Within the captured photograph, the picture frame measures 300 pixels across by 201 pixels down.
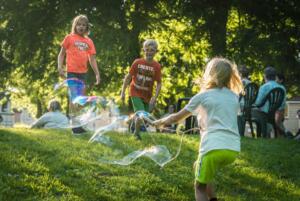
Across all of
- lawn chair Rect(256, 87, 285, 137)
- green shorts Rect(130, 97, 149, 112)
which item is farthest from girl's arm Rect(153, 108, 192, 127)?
lawn chair Rect(256, 87, 285, 137)

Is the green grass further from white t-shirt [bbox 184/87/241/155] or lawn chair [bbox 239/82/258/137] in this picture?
lawn chair [bbox 239/82/258/137]

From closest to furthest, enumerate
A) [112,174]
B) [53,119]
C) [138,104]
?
[112,174] < [138,104] < [53,119]

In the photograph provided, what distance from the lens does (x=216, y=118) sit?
4.93 meters

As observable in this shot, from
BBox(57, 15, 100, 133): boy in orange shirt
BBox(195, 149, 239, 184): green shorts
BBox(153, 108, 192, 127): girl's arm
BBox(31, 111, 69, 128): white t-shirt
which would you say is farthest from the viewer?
BBox(31, 111, 69, 128): white t-shirt

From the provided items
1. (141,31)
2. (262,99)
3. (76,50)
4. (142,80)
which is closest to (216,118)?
(142,80)

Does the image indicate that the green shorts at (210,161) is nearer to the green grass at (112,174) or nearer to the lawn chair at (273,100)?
the green grass at (112,174)

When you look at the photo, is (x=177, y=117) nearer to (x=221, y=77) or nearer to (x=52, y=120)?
(x=221, y=77)

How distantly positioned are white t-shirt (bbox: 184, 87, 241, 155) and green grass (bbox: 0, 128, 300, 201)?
1453 millimetres

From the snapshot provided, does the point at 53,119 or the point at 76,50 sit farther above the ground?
the point at 76,50

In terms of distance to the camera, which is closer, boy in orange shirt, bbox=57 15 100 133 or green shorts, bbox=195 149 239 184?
green shorts, bbox=195 149 239 184

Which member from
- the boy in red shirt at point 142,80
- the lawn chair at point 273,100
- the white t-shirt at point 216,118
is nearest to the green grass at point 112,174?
the boy in red shirt at point 142,80

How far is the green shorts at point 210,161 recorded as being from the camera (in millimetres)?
4836

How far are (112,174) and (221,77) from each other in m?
2.40

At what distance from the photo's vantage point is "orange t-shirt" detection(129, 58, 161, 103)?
9156 millimetres
